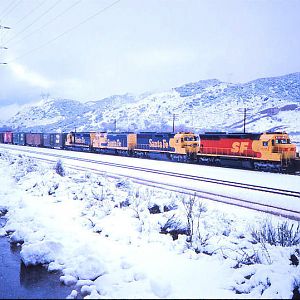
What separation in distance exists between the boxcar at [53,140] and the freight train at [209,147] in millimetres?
7164

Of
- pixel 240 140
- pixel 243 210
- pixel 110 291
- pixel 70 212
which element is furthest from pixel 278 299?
pixel 240 140

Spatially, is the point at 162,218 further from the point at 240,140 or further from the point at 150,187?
the point at 240,140

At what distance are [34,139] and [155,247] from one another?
6073cm

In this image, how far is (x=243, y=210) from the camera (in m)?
11.6

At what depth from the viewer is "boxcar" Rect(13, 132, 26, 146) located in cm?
6860

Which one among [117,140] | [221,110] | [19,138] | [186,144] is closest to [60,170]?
[186,144]

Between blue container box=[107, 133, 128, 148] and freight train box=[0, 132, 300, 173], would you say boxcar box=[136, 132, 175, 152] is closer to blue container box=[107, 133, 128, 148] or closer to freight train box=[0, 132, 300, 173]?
freight train box=[0, 132, 300, 173]

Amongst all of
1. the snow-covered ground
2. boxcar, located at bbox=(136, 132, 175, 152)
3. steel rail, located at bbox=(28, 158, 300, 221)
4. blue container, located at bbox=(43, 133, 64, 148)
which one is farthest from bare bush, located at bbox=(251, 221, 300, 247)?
blue container, located at bbox=(43, 133, 64, 148)

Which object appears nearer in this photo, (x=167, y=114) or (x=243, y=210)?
(x=243, y=210)

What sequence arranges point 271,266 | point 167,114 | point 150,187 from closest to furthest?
point 271,266, point 150,187, point 167,114

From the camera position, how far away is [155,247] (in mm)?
8008

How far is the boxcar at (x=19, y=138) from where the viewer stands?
68600mm

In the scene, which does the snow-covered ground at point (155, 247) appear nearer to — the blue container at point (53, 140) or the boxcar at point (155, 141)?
the boxcar at point (155, 141)

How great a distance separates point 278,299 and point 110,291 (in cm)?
307
